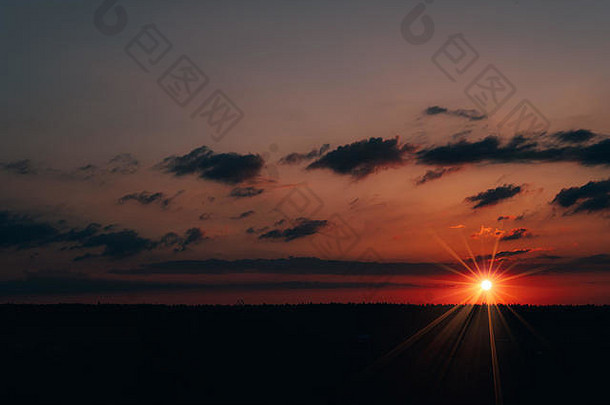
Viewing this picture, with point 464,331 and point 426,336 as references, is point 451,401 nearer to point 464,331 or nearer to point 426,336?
point 426,336

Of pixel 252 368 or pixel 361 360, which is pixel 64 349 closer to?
pixel 252 368

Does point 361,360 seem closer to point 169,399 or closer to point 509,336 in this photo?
point 169,399

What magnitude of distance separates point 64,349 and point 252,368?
26.8 m

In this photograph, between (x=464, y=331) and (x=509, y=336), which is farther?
(x=464, y=331)

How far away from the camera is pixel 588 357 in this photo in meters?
69.1

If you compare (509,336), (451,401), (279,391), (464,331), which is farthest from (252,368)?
(464,331)

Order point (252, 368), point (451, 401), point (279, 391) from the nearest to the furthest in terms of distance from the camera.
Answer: point (451, 401) < point (279, 391) < point (252, 368)

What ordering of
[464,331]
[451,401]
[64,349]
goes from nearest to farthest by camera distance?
1. [451,401]
2. [64,349]
3. [464,331]

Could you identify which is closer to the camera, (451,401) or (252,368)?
(451,401)

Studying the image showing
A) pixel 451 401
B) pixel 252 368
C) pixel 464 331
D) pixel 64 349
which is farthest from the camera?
pixel 464 331

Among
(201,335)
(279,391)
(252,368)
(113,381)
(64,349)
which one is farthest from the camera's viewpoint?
(201,335)

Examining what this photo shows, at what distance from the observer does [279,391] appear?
49031 millimetres

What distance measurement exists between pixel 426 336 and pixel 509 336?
12.7 metres

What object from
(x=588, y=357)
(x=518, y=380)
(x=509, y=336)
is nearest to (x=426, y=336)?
(x=509, y=336)
